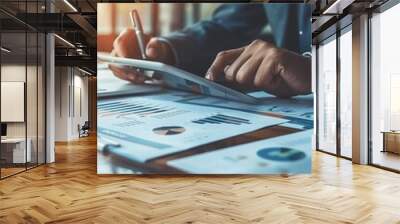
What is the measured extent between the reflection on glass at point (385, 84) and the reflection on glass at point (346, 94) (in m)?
0.83

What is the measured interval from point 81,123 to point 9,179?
40.9 feet

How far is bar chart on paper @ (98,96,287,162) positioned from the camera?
20.8 feet

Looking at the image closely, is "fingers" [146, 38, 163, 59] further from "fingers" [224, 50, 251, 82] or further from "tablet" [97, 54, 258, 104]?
"fingers" [224, 50, 251, 82]

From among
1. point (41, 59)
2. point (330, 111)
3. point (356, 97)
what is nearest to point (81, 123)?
point (41, 59)

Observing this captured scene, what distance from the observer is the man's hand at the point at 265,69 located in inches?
249

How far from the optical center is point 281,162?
636cm

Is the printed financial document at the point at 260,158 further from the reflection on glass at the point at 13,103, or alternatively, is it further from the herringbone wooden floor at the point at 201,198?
the reflection on glass at the point at 13,103

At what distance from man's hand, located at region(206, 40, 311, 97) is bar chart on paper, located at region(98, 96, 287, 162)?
54 cm

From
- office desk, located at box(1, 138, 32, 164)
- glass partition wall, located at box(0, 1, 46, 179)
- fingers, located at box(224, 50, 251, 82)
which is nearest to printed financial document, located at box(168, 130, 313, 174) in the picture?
fingers, located at box(224, 50, 251, 82)

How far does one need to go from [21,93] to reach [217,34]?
395 centimetres

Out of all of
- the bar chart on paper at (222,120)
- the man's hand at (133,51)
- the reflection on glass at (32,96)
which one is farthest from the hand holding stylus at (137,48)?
the reflection on glass at (32,96)

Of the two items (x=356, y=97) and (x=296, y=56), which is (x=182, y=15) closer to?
(x=296, y=56)

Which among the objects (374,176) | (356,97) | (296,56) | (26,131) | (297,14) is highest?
(297,14)

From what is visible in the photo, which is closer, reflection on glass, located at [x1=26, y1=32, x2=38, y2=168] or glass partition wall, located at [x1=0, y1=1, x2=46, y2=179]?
glass partition wall, located at [x1=0, y1=1, x2=46, y2=179]
